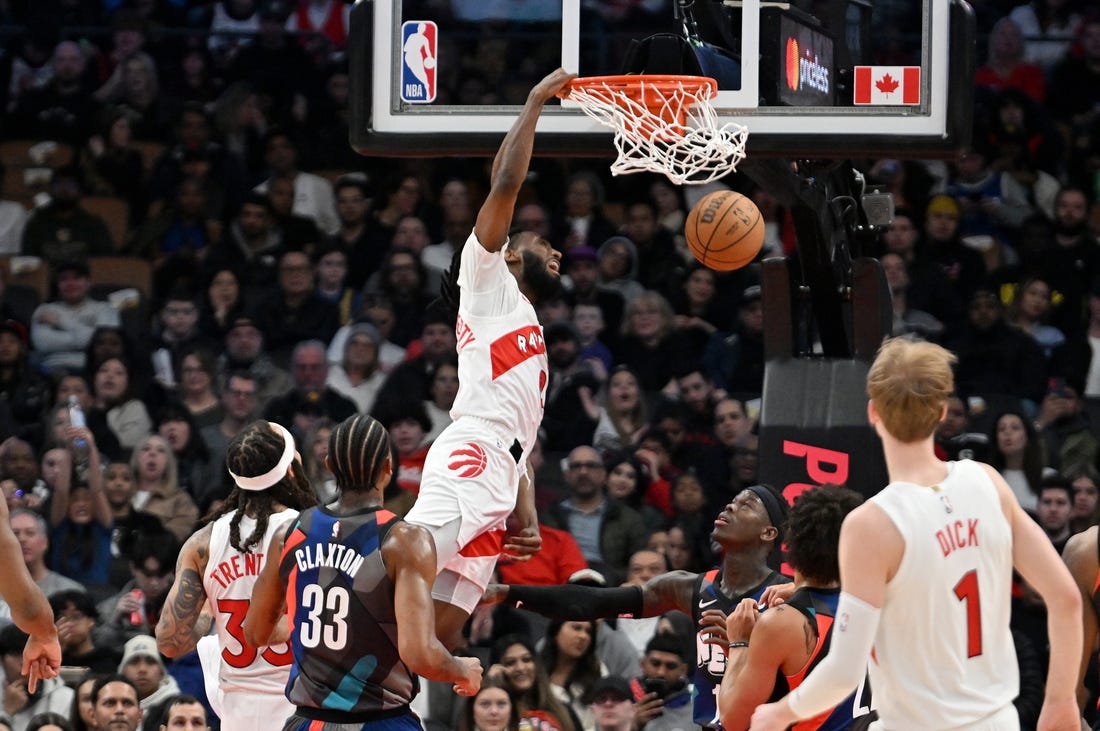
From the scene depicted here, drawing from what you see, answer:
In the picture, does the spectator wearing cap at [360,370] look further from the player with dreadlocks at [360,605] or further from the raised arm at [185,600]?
the player with dreadlocks at [360,605]

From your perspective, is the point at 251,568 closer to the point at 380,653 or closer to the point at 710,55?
the point at 380,653

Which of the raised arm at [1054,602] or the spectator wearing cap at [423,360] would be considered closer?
the raised arm at [1054,602]

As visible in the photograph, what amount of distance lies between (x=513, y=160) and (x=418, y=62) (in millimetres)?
1165

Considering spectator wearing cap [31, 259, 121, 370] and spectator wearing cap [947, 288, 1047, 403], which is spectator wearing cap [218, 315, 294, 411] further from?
spectator wearing cap [947, 288, 1047, 403]

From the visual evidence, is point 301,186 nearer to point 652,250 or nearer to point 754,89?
point 652,250

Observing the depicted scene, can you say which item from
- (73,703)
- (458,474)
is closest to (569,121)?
(458,474)

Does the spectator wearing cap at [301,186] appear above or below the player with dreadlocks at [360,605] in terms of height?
above

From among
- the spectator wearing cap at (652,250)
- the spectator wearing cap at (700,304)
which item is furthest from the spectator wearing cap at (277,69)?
the spectator wearing cap at (700,304)

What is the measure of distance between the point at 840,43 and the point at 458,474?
2.74 m

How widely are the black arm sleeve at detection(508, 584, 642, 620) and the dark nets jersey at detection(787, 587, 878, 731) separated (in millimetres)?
1386

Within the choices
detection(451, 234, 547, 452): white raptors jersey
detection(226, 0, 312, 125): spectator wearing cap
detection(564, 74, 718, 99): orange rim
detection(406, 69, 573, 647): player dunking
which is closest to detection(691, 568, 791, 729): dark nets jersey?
detection(406, 69, 573, 647): player dunking

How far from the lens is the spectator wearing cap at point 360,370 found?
12.0m

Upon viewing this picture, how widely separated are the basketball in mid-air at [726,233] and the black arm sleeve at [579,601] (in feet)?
5.06

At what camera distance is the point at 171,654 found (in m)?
7.02
